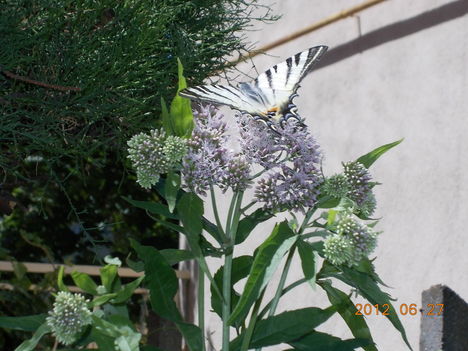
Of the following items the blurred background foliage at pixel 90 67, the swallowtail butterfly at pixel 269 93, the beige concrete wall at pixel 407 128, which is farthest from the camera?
the beige concrete wall at pixel 407 128

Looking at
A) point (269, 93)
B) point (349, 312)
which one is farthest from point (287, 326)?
point (269, 93)

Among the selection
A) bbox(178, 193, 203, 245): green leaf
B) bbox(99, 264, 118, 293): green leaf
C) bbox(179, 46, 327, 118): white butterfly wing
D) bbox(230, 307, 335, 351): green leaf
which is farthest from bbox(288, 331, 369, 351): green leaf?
bbox(179, 46, 327, 118): white butterfly wing

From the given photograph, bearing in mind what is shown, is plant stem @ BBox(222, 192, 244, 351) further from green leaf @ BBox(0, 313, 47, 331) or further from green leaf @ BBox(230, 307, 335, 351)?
green leaf @ BBox(0, 313, 47, 331)

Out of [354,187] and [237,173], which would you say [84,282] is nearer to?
[237,173]

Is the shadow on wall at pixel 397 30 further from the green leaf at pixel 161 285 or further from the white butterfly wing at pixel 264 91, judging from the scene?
the green leaf at pixel 161 285

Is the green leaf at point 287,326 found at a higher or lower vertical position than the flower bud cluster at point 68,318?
higher

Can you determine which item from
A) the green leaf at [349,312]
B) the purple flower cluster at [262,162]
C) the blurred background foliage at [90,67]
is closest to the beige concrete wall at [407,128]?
the blurred background foliage at [90,67]
